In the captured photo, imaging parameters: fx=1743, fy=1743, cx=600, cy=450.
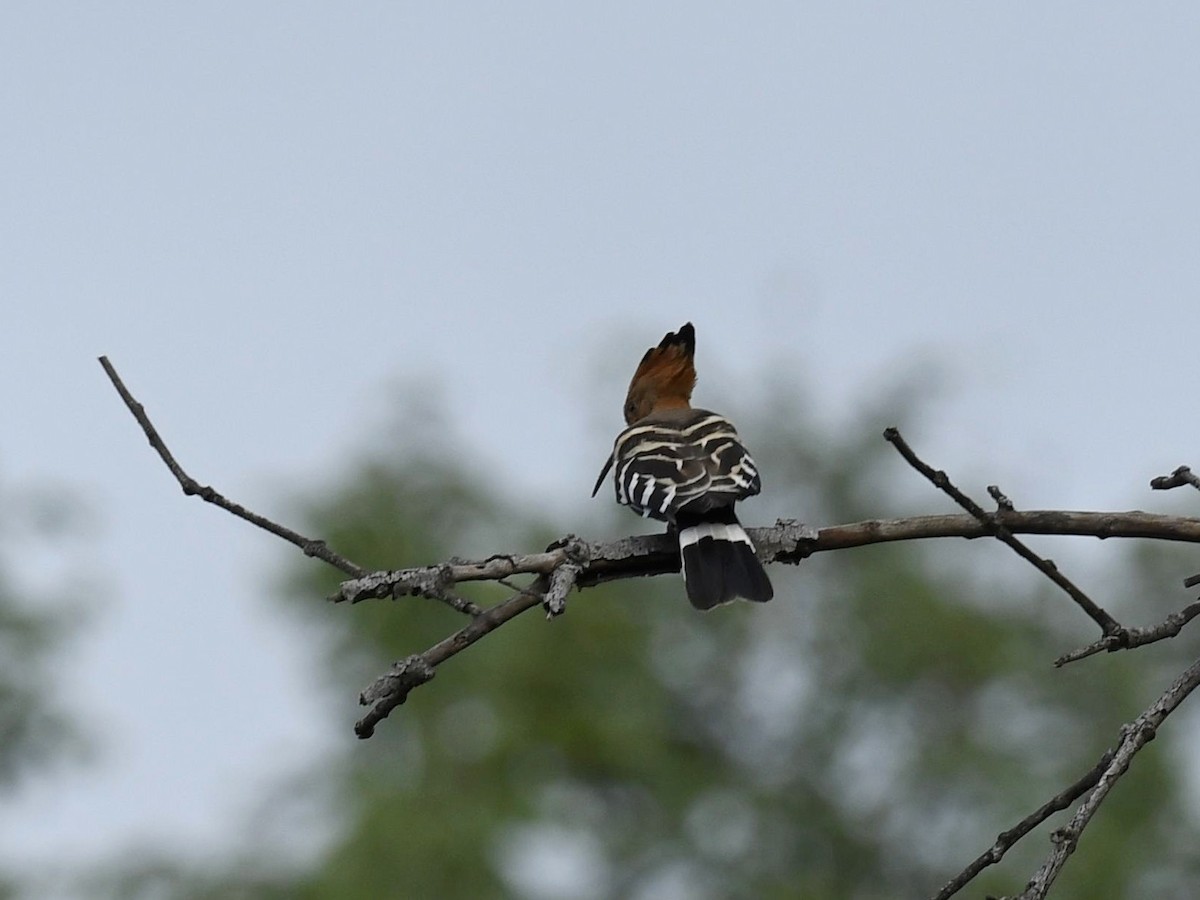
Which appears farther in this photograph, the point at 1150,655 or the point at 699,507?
the point at 1150,655

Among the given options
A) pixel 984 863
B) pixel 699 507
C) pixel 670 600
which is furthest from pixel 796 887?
pixel 984 863

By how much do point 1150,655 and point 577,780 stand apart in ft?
24.0

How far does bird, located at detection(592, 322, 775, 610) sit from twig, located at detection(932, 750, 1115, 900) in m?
1.16

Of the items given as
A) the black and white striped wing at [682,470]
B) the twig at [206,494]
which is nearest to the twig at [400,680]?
the twig at [206,494]

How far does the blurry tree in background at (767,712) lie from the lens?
65.4 ft

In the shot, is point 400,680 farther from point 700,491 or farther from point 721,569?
point 700,491

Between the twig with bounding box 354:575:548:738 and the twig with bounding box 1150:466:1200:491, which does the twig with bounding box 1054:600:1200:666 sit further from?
the twig with bounding box 354:575:548:738

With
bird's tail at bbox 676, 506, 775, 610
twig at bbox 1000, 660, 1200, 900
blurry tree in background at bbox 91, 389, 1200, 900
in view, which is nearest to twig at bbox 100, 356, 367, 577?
bird's tail at bbox 676, 506, 775, 610

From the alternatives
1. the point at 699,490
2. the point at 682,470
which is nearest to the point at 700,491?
the point at 699,490

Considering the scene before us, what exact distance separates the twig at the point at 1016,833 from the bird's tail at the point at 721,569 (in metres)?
1.18

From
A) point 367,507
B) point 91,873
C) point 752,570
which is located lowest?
point 752,570

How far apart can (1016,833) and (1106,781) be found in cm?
15

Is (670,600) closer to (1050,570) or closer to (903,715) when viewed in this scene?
(903,715)

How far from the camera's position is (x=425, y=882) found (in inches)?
640
